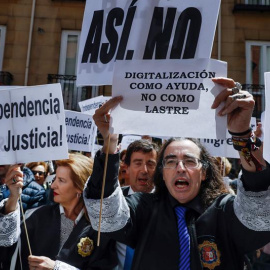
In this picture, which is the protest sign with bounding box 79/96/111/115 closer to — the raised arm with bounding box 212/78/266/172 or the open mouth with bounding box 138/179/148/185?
the open mouth with bounding box 138/179/148/185

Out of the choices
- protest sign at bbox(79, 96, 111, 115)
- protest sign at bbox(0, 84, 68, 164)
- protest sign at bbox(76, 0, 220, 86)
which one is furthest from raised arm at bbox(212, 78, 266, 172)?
protest sign at bbox(79, 96, 111, 115)

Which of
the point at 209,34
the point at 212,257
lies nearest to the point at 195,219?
the point at 212,257

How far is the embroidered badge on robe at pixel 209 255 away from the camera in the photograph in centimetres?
174

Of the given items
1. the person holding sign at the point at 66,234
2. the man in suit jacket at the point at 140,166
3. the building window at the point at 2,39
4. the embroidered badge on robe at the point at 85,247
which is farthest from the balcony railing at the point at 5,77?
the embroidered badge on robe at the point at 85,247

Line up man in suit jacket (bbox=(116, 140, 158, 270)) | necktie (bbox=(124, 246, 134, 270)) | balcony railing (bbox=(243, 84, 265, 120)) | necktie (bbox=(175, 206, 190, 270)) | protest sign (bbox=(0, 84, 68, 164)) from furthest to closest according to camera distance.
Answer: balcony railing (bbox=(243, 84, 265, 120)) < man in suit jacket (bbox=(116, 140, 158, 270)) < protest sign (bbox=(0, 84, 68, 164)) < necktie (bbox=(124, 246, 134, 270)) < necktie (bbox=(175, 206, 190, 270))

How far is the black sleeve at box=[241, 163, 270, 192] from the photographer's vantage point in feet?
5.32

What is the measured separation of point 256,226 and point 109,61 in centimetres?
116

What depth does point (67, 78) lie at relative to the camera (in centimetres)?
1266

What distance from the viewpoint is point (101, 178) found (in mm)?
1858

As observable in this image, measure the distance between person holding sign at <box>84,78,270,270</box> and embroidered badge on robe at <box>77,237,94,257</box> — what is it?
0.45 metres

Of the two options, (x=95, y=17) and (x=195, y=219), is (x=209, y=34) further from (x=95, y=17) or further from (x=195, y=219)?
(x=195, y=219)

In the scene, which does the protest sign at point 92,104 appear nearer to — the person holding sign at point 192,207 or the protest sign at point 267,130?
the person holding sign at point 192,207

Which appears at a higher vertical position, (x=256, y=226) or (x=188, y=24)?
(x=188, y=24)

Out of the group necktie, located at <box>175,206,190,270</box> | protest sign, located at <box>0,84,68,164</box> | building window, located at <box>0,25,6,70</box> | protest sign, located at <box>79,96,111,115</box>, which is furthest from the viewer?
building window, located at <box>0,25,6,70</box>
